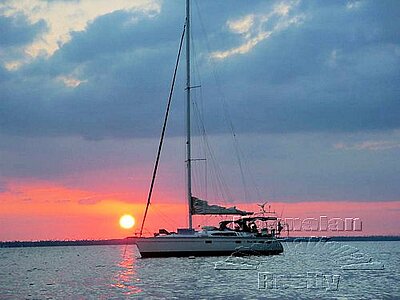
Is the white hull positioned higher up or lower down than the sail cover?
lower down

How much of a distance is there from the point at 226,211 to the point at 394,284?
28.3 metres

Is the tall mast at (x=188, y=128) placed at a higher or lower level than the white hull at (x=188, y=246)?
higher

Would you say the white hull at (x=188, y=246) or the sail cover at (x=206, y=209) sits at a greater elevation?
the sail cover at (x=206, y=209)

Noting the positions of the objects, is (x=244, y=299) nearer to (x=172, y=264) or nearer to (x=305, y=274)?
(x=305, y=274)

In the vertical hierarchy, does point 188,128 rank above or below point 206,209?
above

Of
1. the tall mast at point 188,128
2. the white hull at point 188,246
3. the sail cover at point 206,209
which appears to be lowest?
the white hull at point 188,246

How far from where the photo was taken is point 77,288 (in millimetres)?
57781

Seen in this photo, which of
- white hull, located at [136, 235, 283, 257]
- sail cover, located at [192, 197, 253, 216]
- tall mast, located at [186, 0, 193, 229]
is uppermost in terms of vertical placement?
tall mast, located at [186, 0, 193, 229]

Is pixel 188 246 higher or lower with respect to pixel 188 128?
lower

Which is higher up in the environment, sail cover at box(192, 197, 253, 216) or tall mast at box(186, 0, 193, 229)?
tall mast at box(186, 0, 193, 229)

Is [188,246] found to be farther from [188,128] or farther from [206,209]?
[188,128]

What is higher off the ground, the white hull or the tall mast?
the tall mast

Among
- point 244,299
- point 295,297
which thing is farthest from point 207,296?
point 295,297

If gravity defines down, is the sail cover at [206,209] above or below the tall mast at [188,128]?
below
